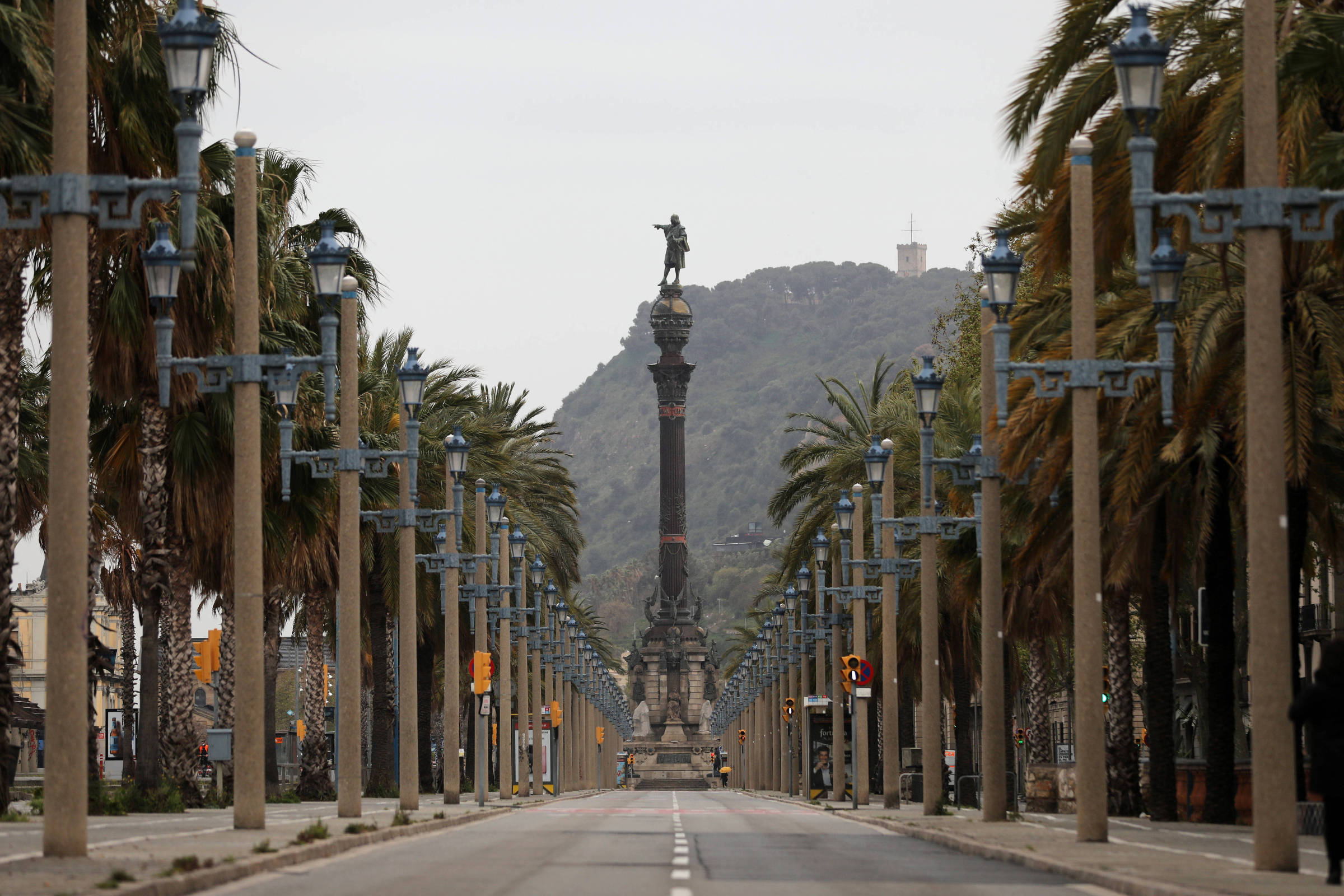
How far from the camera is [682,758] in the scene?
15375cm

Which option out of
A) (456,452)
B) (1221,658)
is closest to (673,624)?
(456,452)

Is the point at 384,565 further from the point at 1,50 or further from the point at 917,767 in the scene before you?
the point at 1,50

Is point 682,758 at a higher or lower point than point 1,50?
lower

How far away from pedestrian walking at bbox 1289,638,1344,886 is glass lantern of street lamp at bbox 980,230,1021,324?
1214cm

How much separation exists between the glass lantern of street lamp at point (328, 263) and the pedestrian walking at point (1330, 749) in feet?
52.4

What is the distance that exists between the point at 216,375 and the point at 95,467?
13.2 m

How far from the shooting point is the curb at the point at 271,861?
1352 cm

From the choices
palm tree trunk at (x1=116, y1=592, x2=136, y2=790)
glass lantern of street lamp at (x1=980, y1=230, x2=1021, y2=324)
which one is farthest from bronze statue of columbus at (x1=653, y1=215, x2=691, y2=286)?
glass lantern of street lamp at (x1=980, y1=230, x2=1021, y2=324)

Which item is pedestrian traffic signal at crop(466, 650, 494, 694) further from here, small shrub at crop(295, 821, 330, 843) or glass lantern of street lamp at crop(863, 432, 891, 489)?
small shrub at crop(295, 821, 330, 843)

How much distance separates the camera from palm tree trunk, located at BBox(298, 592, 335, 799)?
51531 mm

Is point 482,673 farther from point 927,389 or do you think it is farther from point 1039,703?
point 927,389

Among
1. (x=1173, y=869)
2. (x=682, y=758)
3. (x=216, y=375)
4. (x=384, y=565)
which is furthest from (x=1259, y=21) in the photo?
(x=682, y=758)

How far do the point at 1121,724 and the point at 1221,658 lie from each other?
6.31 metres

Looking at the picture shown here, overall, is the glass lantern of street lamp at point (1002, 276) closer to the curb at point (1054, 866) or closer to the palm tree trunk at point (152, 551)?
the curb at point (1054, 866)
